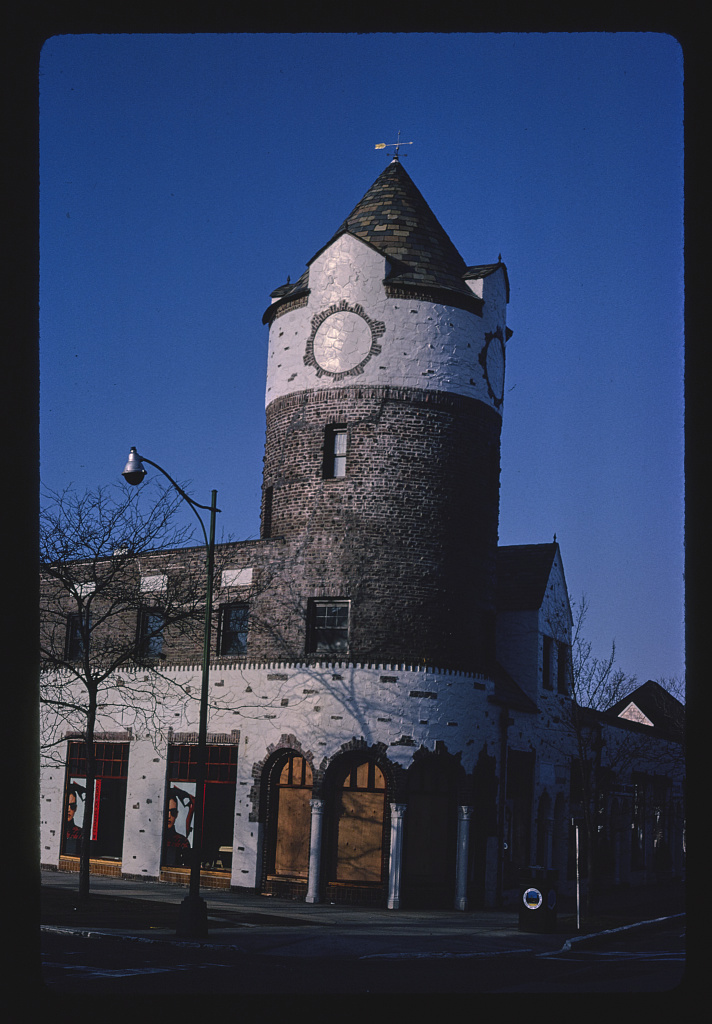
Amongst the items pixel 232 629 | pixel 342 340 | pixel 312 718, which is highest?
pixel 342 340

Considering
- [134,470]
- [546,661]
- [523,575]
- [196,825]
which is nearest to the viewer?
[196,825]

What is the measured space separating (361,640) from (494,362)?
8.31 m

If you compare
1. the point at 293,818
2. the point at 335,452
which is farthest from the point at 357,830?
the point at 335,452

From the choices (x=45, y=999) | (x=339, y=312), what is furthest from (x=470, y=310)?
(x=45, y=999)

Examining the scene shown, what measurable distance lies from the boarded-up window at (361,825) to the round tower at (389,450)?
8.93 feet

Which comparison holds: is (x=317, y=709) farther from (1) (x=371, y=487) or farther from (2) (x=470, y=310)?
(2) (x=470, y=310)

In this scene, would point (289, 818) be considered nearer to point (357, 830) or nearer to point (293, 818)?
point (293, 818)

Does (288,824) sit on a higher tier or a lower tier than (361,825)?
lower

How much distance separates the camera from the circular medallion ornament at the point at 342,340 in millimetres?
26359

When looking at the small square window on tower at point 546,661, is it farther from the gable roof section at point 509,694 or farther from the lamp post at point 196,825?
the lamp post at point 196,825

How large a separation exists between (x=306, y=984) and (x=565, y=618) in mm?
22112

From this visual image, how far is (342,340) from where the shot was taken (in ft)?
87.7

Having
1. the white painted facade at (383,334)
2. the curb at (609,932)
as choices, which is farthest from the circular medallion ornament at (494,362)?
the curb at (609,932)

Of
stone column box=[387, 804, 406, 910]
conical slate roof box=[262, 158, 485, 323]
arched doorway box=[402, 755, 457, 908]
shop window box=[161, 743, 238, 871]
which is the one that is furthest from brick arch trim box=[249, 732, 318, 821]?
conical slate roof box=[262, 158, 485, 323]
